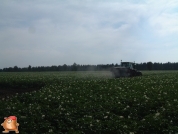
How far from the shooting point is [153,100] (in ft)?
45.9

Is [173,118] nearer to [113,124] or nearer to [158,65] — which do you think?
[113,124]

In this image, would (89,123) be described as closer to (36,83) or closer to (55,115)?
(55,115)

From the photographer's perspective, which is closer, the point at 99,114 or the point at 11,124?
the point at 11,124

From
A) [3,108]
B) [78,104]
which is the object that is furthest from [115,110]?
[3,108]

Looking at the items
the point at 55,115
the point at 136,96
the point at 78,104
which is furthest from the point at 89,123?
the point at 136,96

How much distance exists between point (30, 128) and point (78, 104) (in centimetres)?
350

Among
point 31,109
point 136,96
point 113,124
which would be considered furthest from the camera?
point 136,96

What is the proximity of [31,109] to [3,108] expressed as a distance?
1778 millimetres

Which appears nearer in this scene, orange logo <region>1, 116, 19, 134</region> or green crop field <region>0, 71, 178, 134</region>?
orange logo <region>1, 116, 19, 134</region>

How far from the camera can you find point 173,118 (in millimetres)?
10961

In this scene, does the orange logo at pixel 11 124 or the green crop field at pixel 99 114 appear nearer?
the orange logo at pixel 11 124

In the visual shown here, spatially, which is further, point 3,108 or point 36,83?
point 36,83

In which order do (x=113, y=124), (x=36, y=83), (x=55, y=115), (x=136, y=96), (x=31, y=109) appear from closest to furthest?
1. (x=113, y=124)
2. (x=55, y=115)
3. (x=31, y=109)
4. (x=136, y=96)
5. (x=36, y=83)

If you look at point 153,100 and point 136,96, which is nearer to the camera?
point 153,100
